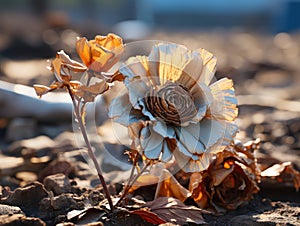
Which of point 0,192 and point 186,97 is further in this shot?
point 0,192

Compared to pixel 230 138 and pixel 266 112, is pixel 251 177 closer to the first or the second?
pixel 230 138

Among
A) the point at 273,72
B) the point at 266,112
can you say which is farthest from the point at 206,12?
the point at 266,112

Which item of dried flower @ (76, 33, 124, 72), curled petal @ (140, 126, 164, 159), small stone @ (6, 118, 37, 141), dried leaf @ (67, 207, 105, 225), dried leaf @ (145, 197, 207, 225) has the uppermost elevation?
dried flower @ (76, 33, 124, 72)

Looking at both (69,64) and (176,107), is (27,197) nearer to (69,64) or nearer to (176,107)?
(69,64)

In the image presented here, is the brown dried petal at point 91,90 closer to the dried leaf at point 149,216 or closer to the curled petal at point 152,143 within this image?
the curled petal at point 152,143

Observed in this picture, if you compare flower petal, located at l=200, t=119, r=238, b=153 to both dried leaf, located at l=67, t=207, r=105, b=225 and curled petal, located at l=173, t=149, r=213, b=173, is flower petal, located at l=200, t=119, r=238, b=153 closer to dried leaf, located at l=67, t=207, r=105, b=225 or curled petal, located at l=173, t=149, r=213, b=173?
curled petal, located at l=173, t=149, r=213, b=173

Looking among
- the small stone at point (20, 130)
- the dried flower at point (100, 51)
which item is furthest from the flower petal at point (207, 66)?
the small stone at point (20, 130)

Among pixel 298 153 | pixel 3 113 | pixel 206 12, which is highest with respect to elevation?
pixel 206 12

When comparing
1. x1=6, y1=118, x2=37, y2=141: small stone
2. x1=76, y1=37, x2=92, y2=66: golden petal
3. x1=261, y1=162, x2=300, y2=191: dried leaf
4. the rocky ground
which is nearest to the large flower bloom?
x1=76, y1=37, x2=92, y2=66: golden petal
